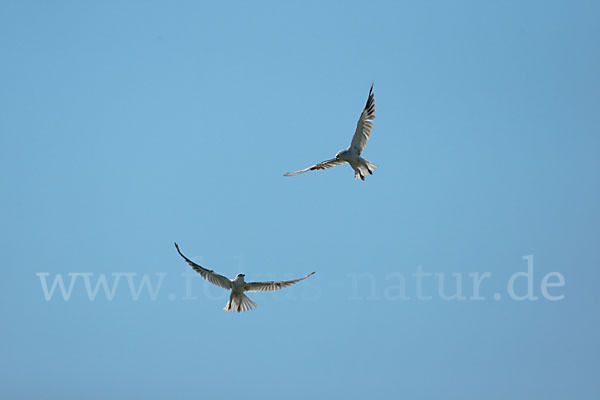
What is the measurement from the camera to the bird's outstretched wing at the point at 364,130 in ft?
53.3

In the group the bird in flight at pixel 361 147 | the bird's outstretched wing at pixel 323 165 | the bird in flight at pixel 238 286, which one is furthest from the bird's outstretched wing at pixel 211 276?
the bird in flight at pixel 361 147

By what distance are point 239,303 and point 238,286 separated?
504 mm

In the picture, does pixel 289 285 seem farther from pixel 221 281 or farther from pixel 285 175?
pixel 285 175

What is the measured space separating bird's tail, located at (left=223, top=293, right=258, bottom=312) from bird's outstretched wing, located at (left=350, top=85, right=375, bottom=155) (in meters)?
4.47

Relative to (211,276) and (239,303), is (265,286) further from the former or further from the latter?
(211,276)

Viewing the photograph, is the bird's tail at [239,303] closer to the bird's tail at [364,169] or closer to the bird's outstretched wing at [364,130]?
the bird's tail at [364,169]

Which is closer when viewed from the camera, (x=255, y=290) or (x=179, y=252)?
(x=179, y=252)

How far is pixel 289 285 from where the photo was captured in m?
15.8

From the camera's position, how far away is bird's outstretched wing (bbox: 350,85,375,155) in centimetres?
1623

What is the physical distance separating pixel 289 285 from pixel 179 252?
9.13ft

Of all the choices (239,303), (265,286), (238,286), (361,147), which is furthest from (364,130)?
(239,303)

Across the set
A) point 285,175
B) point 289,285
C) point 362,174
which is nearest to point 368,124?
point 362,174

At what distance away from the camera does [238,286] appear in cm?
1565

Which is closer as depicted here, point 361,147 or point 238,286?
point 238,286
